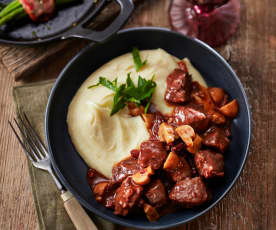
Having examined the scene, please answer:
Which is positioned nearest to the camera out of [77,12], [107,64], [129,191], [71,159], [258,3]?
[129,191]

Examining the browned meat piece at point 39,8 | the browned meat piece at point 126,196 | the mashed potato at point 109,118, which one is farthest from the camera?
the browned meat piece at point 39,8

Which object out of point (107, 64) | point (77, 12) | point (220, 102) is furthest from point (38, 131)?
point (220, 102)

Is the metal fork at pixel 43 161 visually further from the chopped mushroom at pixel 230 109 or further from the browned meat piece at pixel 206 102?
the chopped mushroom at pixel 230 109

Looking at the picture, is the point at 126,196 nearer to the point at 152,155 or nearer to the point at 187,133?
the point at 152,155

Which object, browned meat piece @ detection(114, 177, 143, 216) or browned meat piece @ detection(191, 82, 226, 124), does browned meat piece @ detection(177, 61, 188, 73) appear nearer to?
browned meat piece @ detection(191, 82, 226, 124)

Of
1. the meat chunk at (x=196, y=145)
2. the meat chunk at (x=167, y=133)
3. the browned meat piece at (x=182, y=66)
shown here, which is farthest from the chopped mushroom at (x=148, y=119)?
the browned meat piece at (x=182, y=66)

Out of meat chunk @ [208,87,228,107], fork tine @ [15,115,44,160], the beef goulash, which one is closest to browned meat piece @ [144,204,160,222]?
the beef goulash

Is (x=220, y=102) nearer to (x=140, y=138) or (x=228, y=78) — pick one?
(x=228, y=78)
